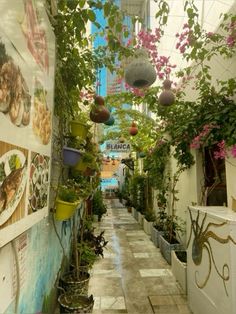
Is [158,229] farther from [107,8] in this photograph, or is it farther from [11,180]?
[11,180]

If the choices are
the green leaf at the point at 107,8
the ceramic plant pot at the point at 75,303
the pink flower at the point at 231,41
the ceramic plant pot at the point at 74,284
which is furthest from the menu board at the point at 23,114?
the pink flower at the point at 231,41

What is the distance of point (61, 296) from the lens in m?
2.71

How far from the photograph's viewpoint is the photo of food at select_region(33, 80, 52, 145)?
154 cm

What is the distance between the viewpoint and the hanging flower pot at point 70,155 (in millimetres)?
2561

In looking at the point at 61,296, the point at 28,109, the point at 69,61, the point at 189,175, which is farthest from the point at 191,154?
the point at 28,109

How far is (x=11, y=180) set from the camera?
3.83 feet

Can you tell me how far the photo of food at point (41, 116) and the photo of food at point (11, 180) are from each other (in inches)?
A: 12.6

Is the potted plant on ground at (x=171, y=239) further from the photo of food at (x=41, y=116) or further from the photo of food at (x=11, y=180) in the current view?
the photo of food at (x=11, y=180)

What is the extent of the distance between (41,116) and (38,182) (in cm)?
43

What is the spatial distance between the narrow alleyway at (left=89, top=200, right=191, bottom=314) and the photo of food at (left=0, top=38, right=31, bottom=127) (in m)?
2.53

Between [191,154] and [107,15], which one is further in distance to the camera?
[191,154]

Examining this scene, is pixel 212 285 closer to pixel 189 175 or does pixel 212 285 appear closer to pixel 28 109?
pixel 28 109

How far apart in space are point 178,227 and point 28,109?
4093 millimetres

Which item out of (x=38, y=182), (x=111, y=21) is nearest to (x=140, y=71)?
(x=111, y=21)
